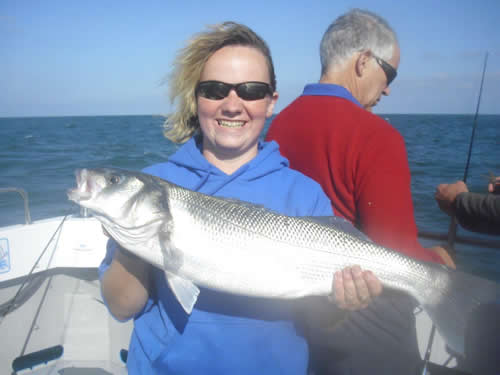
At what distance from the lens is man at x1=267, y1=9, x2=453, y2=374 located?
2404mm

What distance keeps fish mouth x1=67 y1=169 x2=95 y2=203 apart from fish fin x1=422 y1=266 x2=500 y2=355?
2.38 metres

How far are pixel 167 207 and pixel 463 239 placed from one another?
3991 mm

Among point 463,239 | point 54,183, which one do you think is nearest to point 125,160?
point 54,183

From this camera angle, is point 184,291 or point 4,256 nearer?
point 184,291

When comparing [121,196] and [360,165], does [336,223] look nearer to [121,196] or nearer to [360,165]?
[360,165]

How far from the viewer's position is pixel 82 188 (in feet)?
6.79

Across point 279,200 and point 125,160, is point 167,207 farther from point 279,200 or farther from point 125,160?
point 125,160

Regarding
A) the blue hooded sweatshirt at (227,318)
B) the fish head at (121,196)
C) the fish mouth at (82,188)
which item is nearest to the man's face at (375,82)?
the blue hooded sweatshirt at (227,318)

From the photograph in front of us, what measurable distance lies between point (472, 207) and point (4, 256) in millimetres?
4947

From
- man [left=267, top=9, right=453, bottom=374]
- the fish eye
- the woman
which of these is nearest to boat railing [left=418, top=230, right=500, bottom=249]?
man [left=267, top=9, right=453, bottom=374]

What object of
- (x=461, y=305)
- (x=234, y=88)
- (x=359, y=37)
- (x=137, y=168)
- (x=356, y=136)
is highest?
(x=359, y=37)

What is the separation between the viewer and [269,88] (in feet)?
7.66

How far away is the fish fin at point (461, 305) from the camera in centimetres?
225

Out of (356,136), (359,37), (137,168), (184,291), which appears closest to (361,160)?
(356,136)
